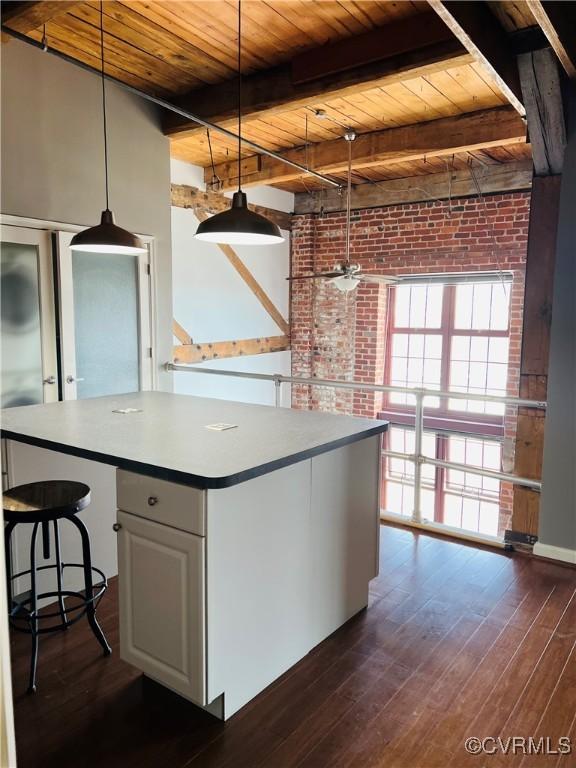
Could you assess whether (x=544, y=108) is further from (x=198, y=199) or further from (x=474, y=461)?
(x=474, y=461)

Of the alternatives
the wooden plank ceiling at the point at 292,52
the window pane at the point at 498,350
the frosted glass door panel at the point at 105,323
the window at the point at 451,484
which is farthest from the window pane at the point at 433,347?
the frosted glass door panel at the point at 105,323

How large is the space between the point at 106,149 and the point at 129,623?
2985mm

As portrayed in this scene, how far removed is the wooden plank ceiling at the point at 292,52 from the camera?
2.79 m

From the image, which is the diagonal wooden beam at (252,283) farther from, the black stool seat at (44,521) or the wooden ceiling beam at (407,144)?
the black stool seat at (44,521)

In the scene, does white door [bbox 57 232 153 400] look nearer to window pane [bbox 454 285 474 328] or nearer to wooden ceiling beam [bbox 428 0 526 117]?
wooden ceiling beam [bbox 428 0 526 117]

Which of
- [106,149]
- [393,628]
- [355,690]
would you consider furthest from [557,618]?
[106,149]

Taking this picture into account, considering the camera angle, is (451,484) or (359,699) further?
(451,484)

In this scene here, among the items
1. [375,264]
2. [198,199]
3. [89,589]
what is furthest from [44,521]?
[375,264]

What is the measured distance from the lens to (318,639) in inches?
97.9

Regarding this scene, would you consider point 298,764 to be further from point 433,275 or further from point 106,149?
point 433,275

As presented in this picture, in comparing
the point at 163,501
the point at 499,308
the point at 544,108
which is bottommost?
the point at 163,501

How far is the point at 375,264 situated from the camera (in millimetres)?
6512

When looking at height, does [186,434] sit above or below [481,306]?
below

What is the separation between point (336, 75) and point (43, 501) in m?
2.74
